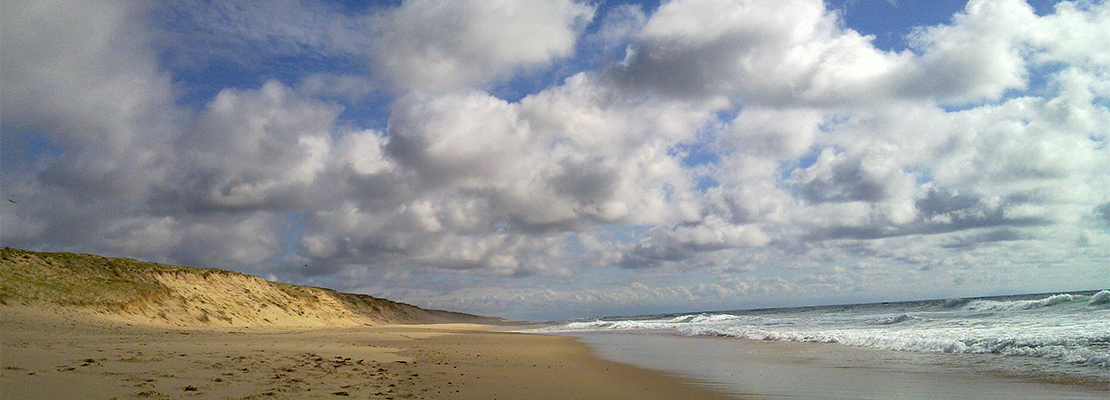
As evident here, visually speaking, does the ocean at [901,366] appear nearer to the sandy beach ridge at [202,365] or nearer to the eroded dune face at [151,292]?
the sandy beach ridge at [202,365]

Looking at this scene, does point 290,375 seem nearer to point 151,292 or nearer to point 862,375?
point 862,375

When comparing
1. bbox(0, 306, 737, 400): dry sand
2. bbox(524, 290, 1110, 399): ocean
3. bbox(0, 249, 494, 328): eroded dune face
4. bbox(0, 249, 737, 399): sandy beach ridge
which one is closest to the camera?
bbox(0, 306, 737, 400): dry sand

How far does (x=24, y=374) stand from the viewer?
7.26m

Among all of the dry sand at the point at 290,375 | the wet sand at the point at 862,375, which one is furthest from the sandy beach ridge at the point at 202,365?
the wet sand at the point at 862,375

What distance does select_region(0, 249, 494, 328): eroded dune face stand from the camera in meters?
22.7

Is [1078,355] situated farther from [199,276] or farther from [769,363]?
[199,276]

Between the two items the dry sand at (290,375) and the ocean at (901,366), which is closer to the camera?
the dry sand at (290,375)

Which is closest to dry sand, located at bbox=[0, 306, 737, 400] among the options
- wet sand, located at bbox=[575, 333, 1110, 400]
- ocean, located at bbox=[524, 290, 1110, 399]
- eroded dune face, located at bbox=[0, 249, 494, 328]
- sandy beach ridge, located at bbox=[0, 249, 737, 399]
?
sandy beach ridge, located at bbox=[0, 249, 737, 399]

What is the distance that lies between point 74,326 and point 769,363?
22450 mm

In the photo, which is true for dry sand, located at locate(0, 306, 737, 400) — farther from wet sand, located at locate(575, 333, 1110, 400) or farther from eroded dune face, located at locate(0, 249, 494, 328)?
eroded dune face, located at locate(0, 249, 494, 328)

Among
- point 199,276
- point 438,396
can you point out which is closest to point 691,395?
point 438,396

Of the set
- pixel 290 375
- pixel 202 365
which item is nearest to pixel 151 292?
pixel 202 365

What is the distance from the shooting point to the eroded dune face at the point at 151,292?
2269 centimetres

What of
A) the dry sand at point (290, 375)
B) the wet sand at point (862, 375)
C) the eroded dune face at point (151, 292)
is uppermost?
the eroded dune face at point (151, 292)
